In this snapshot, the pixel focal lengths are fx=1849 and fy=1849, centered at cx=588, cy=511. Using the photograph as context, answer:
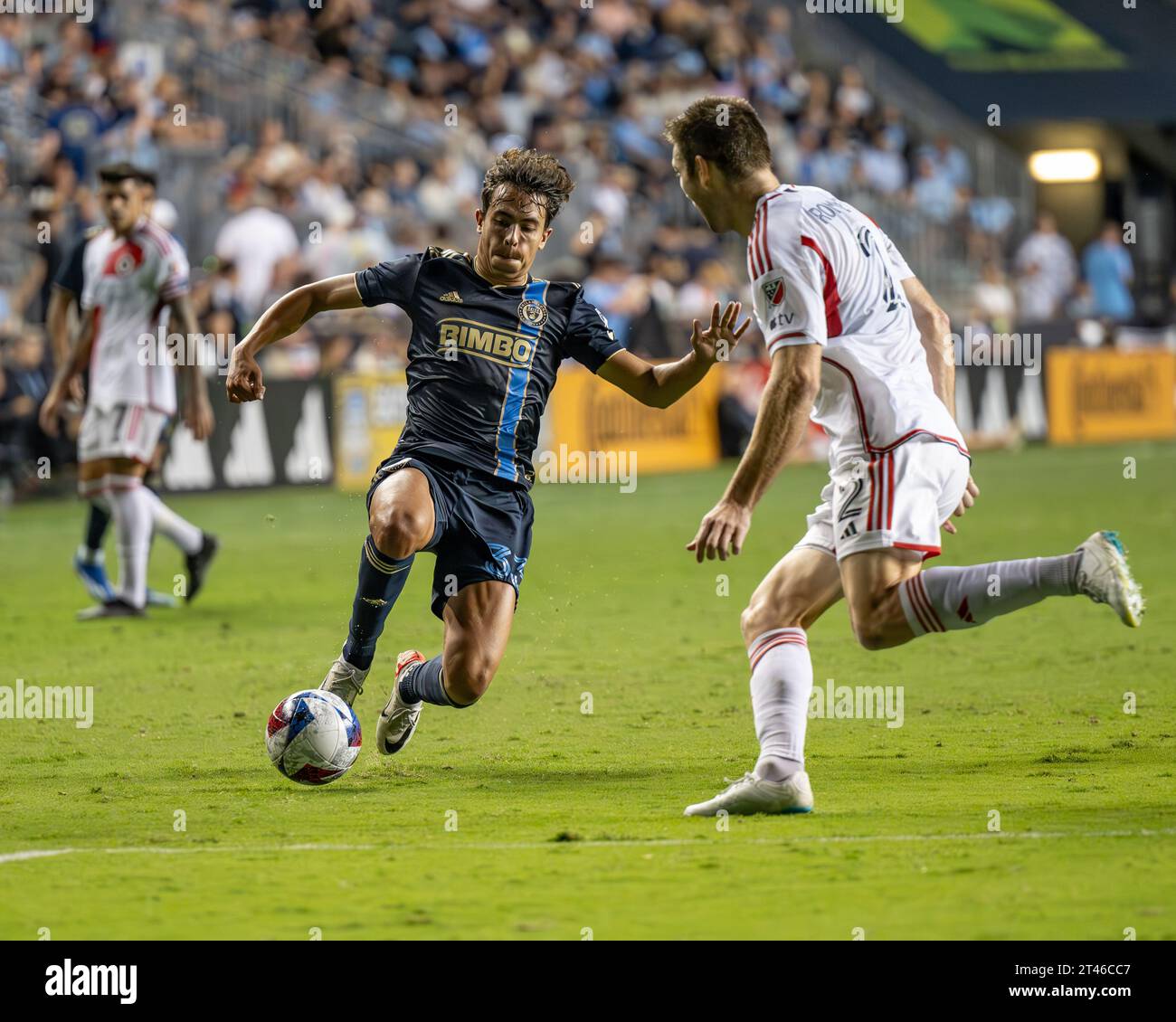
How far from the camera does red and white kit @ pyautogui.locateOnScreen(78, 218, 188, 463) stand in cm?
1114

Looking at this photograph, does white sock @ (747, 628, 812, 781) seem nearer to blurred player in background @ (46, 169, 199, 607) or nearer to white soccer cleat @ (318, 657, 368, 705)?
white soccer cleat @ (318, 657, 368, 705)

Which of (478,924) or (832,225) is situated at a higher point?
(832,225)

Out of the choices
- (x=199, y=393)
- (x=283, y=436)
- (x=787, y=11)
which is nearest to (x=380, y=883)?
(x=199, y=393)

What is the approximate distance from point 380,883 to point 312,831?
31.3 inches

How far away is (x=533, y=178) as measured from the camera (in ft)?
22.0

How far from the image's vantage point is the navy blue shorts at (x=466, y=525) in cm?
683

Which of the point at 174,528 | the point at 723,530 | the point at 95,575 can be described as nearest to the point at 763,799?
the point at 723,530

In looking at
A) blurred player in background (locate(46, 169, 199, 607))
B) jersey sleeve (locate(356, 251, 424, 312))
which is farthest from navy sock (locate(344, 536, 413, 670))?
blurred player in background (locate(46, 169, 199, 607))

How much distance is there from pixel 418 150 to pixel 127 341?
1283 centimetres

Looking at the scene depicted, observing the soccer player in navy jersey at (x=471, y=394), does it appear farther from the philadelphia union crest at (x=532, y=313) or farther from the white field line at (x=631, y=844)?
the white field line at (x=631, y=844)

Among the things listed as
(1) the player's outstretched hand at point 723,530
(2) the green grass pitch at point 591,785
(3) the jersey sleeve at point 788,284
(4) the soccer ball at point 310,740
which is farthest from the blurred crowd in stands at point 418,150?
(1) the player's outstretched hand at point 723,530
